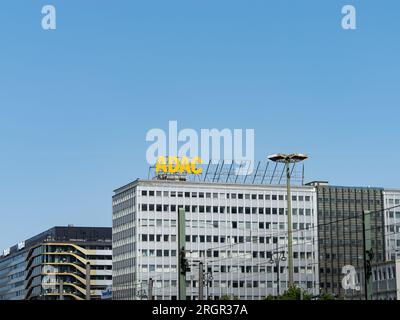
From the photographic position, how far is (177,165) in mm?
193750

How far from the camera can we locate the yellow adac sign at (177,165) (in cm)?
19138

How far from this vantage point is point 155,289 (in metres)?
200

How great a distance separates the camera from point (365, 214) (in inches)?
1674

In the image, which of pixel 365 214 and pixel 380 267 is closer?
pixel 365 214

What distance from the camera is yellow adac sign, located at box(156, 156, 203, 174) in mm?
191375
